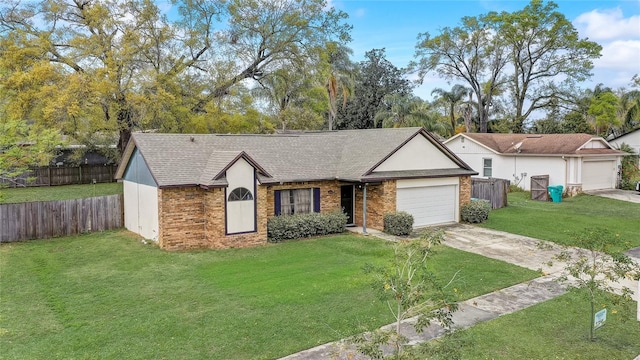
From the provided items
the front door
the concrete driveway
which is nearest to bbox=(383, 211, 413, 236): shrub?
the front door

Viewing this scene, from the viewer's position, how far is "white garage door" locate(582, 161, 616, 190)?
28744mm

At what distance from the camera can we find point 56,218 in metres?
16.6

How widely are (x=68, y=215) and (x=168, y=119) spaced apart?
417 inches

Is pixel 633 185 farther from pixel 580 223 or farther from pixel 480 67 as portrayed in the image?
pixel 480 67

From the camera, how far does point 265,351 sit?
25.7 feet

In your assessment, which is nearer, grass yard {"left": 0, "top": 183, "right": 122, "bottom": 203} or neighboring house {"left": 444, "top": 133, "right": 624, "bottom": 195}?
grass yard {"left": 0, "top": 183, "right": 122, "bottom": 203}

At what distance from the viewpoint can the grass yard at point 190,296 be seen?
8141mm

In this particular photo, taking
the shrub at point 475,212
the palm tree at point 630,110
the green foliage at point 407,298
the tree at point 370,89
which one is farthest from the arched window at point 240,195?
the palm tree at point 630,110

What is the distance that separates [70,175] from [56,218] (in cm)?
1851

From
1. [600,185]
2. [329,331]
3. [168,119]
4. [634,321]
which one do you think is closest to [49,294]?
[329,331]

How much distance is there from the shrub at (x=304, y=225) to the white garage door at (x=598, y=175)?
19.3 metres

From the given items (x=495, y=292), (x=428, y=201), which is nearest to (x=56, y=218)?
(x=428, y=201)

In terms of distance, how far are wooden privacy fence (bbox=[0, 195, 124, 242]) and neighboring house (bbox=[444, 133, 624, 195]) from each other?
25.3 meters

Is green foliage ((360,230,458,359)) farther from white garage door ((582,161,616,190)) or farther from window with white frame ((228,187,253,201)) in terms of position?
white garage door ((582,161,616,190))
